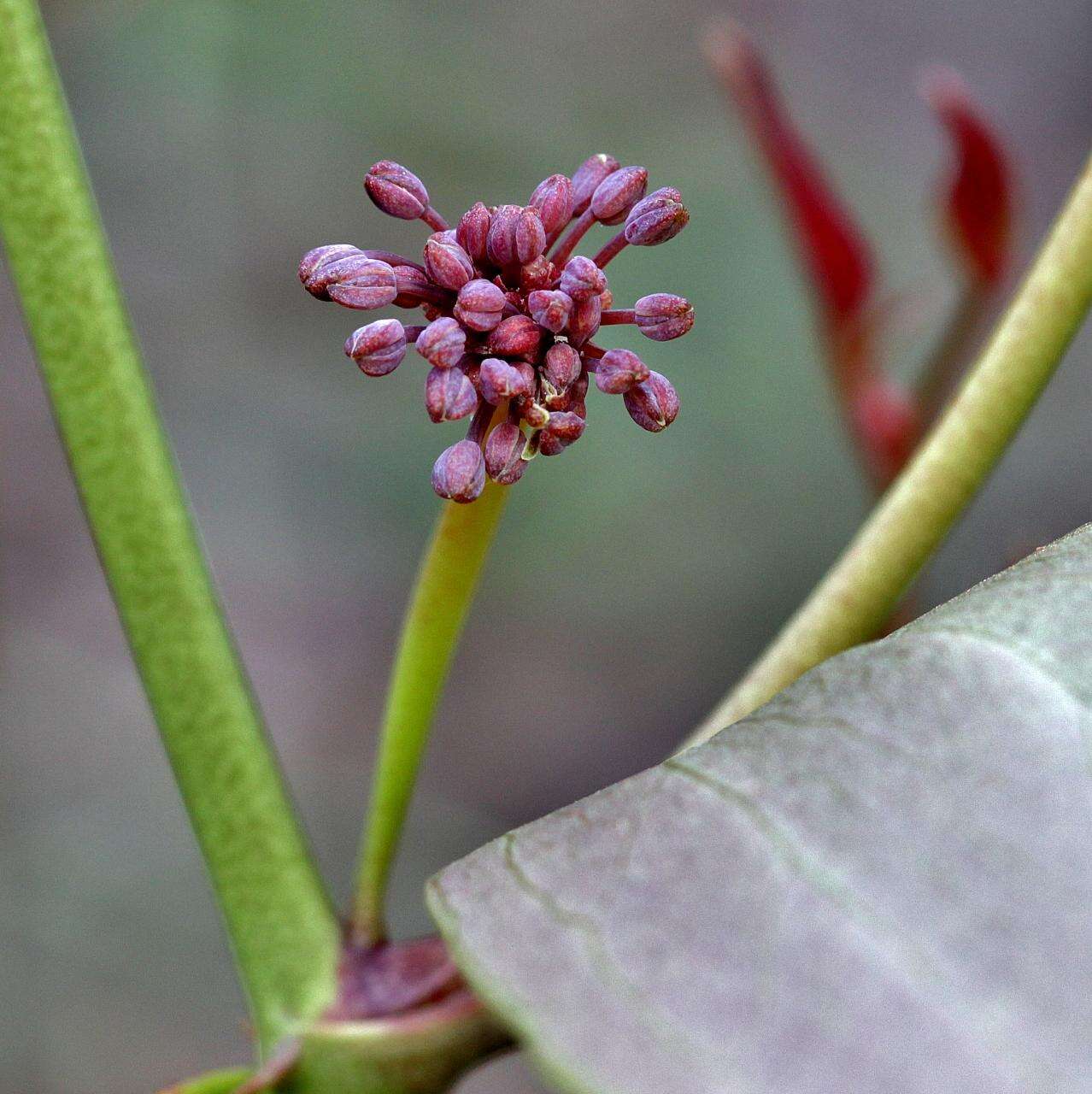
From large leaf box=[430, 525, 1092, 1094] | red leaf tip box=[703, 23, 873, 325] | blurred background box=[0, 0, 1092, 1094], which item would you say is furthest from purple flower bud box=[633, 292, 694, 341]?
blurred background box=[0, 0, 1092, 1094]

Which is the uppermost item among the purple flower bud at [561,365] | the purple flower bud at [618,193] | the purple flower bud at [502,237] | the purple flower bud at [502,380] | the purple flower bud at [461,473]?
the purple flower bud at [618,193]

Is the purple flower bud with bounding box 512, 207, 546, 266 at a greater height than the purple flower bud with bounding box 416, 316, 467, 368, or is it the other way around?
the purple flower bud with bounding box 512, 207, 546, 266

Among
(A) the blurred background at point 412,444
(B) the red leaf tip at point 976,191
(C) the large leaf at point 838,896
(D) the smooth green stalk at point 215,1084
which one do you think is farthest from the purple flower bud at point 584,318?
(A) the blurred background at point 412,444

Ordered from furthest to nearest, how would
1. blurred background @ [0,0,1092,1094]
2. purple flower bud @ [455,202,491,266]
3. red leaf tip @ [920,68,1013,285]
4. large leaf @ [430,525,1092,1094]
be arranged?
blurred background @ [0,0,1092,1094] → red leaf tip @ [920,68,1013,285] → purple flower bud @ [455,202,491,266] → large leaf @ [430,525,1092,1094]

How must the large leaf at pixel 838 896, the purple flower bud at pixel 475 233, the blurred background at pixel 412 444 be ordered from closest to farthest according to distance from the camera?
the large leaf at pixel 838 896, the purple flower bud at pixel 475 233, the blurred background at pixel 412 444

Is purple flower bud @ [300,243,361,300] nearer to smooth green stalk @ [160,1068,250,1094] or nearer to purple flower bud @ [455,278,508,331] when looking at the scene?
purple flower bud @ [455,278,508,331]

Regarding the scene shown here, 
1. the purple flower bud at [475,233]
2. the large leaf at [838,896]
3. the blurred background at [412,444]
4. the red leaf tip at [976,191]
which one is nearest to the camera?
the large leaf at [838,896]

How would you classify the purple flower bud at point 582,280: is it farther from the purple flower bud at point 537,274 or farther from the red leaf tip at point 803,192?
the red leaf tip at point 803,192
